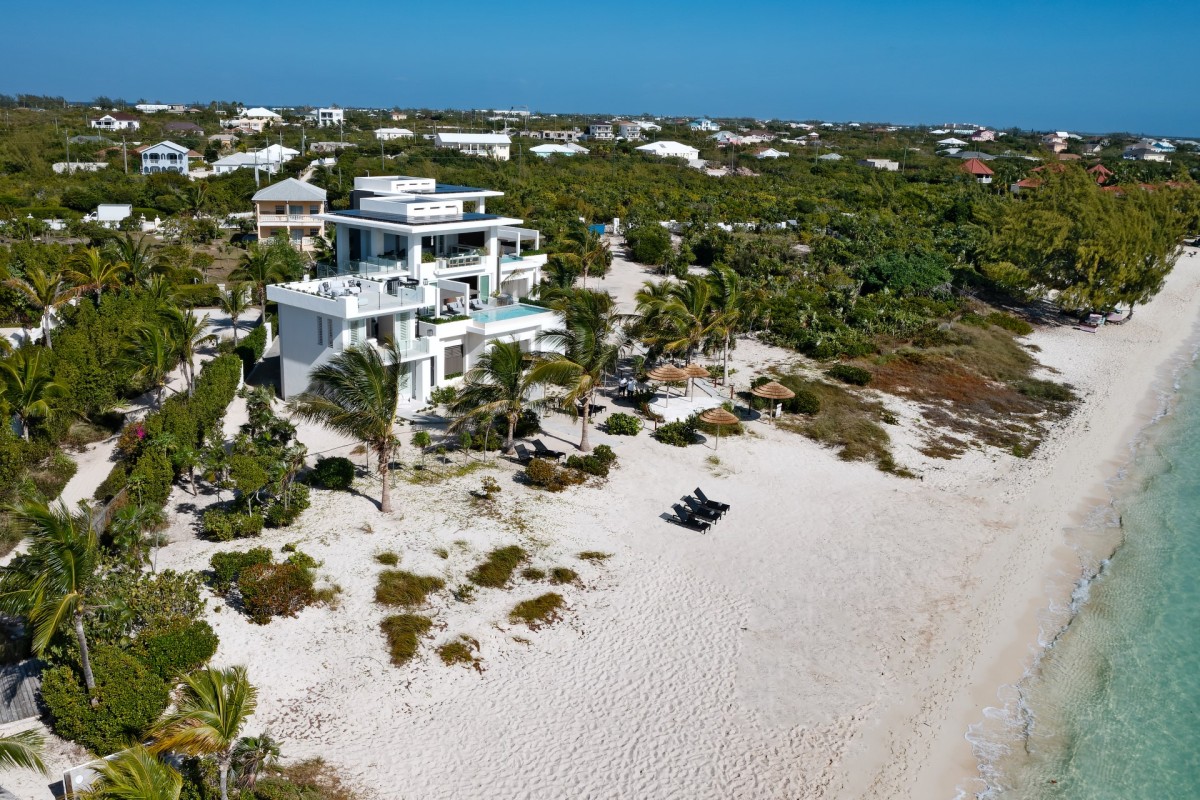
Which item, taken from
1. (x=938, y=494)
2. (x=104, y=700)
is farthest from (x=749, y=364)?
(x=104, y=700)

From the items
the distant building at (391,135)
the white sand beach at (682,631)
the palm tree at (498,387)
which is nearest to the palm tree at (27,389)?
the white sand beach at (682,631)

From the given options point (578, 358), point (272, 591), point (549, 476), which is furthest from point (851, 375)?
point (272, 591)

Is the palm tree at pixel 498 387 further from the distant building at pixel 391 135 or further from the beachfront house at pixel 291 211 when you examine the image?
the distant building at pixel 391 135

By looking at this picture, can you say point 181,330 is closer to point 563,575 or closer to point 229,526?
point 229,526

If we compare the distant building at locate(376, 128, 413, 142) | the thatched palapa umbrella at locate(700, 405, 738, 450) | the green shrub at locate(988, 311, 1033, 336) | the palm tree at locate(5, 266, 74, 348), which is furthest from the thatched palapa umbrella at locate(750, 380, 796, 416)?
the distant building at locate(376, 128, 413, 142)

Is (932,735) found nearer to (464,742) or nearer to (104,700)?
(464,742)
